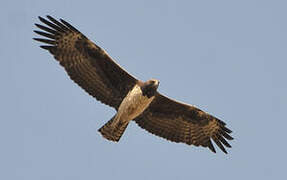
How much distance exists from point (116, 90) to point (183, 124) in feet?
6.01

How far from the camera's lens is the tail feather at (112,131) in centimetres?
1758

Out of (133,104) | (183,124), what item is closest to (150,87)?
(133,104)

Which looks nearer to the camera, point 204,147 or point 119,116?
point 119,116

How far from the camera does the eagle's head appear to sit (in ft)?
56.3

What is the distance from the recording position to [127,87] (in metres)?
17.7

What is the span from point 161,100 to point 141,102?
0.85m

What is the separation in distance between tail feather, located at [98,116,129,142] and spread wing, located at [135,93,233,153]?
2.20 feet

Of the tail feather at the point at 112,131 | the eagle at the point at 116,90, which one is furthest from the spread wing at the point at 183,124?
the tail feather at the point at 112,131

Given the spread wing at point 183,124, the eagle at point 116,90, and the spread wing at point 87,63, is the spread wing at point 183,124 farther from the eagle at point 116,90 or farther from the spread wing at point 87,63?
the spread wing at point 87,63

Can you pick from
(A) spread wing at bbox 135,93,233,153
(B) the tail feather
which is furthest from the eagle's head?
(B) the tail feather

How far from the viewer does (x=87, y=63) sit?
1781cm

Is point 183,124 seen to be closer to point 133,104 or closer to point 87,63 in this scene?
point 133,104

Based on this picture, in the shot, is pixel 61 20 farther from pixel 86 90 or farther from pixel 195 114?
pixel 195 114

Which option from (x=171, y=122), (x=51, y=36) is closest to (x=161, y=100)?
(x=171, y=122)
